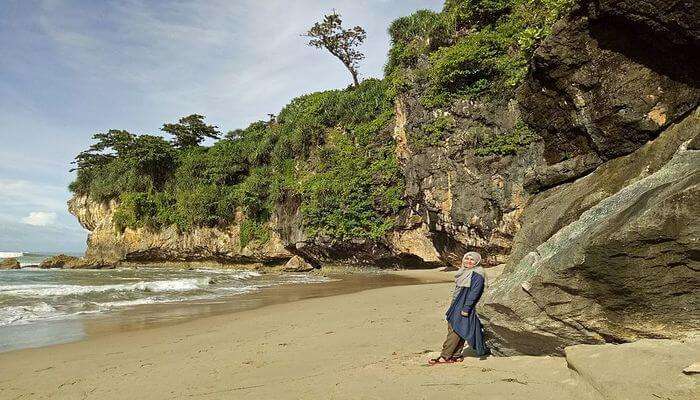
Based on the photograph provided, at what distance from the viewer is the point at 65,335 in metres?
8.33

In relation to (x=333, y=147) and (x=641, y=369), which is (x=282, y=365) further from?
(x=333, y=147)

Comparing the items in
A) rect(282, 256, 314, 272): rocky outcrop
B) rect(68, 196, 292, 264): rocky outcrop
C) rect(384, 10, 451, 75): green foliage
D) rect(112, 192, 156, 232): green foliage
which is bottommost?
rect(282, 256, 314, 272): rocky outcrop

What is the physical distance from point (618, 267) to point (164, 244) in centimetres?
3335

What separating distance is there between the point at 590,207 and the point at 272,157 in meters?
26.9

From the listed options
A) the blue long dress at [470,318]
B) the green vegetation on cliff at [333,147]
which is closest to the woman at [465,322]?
the blue long dress at [470,318]

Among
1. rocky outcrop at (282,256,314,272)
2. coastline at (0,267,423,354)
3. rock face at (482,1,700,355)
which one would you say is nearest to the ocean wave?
coastline at (0,267,423,354)

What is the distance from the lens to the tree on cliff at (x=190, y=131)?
3688 cm

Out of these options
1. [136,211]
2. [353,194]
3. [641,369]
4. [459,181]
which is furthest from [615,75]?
[136,211]

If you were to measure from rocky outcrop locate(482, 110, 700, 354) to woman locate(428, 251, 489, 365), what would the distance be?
193 mm

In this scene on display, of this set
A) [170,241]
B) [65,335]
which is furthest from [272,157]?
[65,335]

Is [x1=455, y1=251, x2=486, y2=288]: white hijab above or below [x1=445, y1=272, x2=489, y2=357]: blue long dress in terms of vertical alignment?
above

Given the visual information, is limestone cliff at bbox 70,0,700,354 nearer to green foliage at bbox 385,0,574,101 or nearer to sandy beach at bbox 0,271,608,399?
sandy beach at bbox 0,271,608,399

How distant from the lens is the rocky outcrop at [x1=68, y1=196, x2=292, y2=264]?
2850 cm

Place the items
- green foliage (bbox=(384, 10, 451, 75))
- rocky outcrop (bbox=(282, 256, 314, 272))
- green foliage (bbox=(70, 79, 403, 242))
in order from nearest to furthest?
green foliage (bbox=(384, 10, 451, 75)), green foliage (bbox=(70, 79, 403, 242)), rocky outcrop (bbox=(282, 256, 314, 272))
